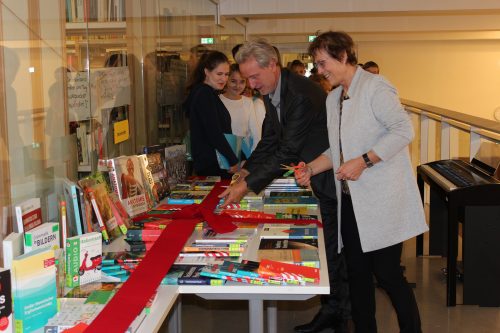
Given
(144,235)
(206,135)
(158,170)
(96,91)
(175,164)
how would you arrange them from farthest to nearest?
(206,135), (175,164), (158,170), (96,91), (144,235)

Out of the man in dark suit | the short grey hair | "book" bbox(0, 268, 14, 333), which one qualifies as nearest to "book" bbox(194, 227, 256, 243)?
the man in dark suit

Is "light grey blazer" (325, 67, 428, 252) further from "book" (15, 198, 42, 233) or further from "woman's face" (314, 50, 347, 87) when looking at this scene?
"book" (15, 198, 42, 233)

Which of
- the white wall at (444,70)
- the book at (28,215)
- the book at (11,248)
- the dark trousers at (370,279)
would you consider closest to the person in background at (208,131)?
the dark trousers at (370,279)

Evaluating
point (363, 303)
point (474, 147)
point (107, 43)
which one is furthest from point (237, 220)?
point (474, 147)

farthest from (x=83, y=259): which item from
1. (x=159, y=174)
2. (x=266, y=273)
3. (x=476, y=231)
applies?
(x=476, y=231)

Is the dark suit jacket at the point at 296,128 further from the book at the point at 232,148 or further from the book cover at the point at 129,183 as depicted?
the book at the point at 232,148

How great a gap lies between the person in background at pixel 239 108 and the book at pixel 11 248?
3209 mm

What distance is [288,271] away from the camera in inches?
87.7

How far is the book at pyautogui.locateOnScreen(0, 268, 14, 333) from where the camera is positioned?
1.71 m

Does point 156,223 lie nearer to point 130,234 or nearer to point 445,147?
point 130,234

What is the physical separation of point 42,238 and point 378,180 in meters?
1.44

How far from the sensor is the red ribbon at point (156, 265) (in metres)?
1.87

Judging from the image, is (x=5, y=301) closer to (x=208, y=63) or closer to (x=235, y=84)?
(x=208, y=63)

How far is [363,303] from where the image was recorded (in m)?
3.10
